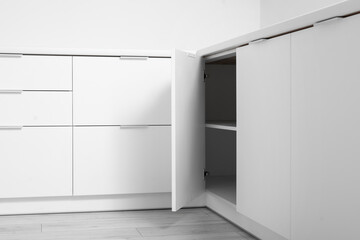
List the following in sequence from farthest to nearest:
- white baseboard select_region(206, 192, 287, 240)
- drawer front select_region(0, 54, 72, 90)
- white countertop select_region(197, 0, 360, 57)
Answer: drawer front select_region(0, 54, 72, 90), white baseboard select_region(206, 192, 287, 240), white countertop select_region(197, 0, 360, 57)

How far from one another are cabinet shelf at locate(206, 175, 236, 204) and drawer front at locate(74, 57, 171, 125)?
1.35 feet

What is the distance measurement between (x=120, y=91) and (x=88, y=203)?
58cm

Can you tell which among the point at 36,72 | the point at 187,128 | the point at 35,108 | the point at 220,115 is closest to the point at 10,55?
the point at 36,72

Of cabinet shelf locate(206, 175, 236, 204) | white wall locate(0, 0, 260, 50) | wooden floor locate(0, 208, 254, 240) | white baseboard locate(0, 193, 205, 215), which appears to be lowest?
wooden floor locate(0, 208, 254, 240)

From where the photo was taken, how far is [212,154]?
306cm

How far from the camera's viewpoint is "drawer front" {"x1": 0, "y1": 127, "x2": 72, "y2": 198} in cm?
245

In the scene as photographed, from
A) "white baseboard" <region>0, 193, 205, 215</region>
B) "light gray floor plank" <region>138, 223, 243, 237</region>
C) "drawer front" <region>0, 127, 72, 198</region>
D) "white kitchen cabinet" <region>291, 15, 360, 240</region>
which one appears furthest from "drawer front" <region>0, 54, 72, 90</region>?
"white kitchen cabinet" <region>291, 15, 360, 240</region>

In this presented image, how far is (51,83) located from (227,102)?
3.57 ft

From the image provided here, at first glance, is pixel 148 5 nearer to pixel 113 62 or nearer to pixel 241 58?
pixel 113 62

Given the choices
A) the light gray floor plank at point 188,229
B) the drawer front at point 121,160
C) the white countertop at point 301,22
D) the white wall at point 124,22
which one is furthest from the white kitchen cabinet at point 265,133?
the white wall at point 124,22

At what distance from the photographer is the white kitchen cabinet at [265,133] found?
1622 mm

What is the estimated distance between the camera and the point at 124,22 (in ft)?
10.5

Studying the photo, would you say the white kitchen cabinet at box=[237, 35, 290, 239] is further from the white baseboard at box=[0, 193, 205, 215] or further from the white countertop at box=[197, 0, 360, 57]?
the white baseboard at box=[0, 193, 205, 215]

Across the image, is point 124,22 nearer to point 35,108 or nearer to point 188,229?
point 35,108
